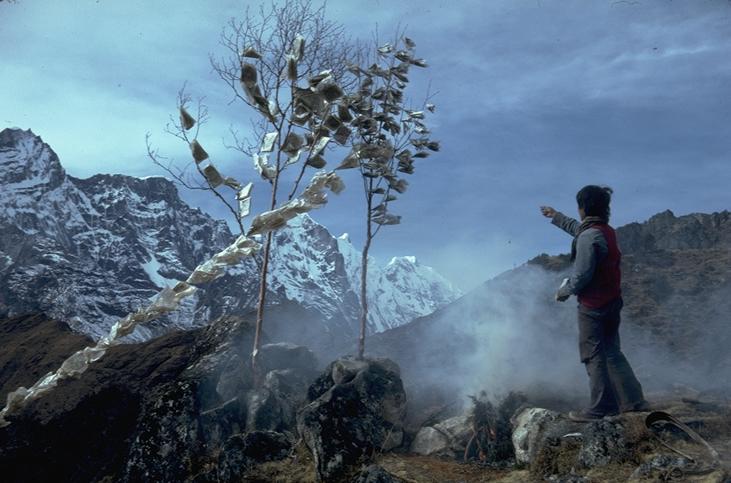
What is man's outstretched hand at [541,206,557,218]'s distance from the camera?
561 centimetres

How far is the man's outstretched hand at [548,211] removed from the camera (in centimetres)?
561

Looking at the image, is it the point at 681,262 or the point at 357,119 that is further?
the point at 681,262

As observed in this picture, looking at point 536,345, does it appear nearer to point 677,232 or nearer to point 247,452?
point 247,452

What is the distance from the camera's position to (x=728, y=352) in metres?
9.88

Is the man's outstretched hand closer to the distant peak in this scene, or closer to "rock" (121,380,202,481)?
"rock" (121,380,202,481)

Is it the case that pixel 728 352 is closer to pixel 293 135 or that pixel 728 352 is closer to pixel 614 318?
pixel 614 318

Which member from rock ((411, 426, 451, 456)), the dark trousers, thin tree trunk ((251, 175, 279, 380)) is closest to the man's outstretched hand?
the dark trousers

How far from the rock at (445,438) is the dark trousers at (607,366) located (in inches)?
68.7

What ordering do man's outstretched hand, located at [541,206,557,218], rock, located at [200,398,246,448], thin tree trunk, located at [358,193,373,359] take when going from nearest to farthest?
1. man's outstretched hand, located at [541,206,557,218]
2. rock, located at [200,398,246,448]
3. thin tree trunk, located at [358,193,373,359]

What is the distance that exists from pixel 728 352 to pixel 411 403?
5.85m

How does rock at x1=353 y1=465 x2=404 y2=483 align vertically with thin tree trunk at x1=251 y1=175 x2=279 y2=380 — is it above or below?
below

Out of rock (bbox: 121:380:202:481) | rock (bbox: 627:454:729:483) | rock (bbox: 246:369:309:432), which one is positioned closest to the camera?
rock (bbox: 627:454:729:483)

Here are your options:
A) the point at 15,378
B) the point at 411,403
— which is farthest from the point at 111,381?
the point at 411,403

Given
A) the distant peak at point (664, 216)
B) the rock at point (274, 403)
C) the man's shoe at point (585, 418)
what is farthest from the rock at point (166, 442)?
the distant peak at point (664, 216)
